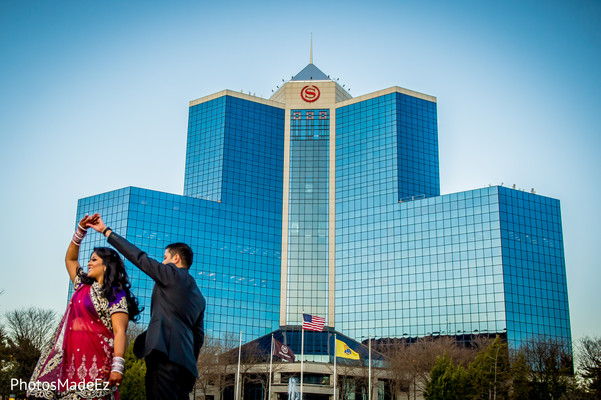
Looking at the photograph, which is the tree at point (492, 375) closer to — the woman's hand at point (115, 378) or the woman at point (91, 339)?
the woman at point (91, 339)

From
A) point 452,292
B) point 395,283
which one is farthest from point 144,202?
point 452,292

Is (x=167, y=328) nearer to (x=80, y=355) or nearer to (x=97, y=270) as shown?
(x=80, y=355)

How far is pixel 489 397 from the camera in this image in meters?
42.6

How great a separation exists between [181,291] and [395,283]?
7493 cm

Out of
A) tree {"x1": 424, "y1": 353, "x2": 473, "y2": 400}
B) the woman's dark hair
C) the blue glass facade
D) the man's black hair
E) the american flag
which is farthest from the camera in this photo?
the blue glass facade

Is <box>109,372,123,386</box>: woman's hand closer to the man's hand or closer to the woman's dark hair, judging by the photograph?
the woman's dark hair

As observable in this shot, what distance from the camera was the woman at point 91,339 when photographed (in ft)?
23.5

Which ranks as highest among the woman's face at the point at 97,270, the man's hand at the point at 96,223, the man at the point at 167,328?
the man's hand at the point at 96,223

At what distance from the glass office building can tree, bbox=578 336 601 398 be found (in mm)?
7561

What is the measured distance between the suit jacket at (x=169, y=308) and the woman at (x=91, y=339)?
0.40m

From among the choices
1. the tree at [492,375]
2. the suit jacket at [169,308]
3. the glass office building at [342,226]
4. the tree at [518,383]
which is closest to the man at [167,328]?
the suit jacket at [169,308]

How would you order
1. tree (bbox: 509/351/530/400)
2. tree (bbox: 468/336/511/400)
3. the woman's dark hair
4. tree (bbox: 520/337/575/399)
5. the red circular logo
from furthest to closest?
1. the red circular logo
2. tree (bbox: 520/337/575/399)
3. tree (bbox: 509/351/530/400)
4. tree (bbox: 468/336/511/400)
5. the woman's dark hair

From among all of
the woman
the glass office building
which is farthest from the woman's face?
the glass office building

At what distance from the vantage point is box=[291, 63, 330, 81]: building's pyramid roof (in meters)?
95.9
